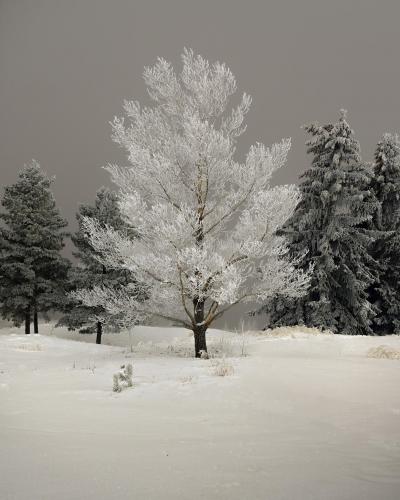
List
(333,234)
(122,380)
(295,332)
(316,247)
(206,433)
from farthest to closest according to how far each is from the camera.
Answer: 1. (316,247)
2. (333,234)
3. (295,332)
4. (122,380)
5. (206,433)

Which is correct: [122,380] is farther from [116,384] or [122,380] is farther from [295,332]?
[295,332]

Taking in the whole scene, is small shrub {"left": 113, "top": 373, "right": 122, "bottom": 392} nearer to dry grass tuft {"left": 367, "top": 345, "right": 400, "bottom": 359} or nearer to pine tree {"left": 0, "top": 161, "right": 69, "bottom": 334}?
dry grass tuft {"left": 367, "top": 345, "right": 400, "bottom": 359}

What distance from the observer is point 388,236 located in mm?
21578

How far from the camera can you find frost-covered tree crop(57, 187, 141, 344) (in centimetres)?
2242

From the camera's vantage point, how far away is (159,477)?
3.36 m

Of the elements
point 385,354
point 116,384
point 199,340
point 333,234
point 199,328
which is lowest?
point 116,384

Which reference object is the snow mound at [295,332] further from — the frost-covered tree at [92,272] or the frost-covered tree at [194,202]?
the frost-covered tree at [92,272]

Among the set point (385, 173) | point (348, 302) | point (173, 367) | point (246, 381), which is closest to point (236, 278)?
point (173, 367)

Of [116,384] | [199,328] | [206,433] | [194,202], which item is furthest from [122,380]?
[194,202]

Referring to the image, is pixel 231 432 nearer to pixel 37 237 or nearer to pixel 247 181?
pixel 247 181

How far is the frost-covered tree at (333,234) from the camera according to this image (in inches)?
774

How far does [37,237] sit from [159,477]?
2174cm

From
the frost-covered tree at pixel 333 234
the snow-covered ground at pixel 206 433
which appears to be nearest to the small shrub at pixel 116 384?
the snow-covered ground at pixel 206 433

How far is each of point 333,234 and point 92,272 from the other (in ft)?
38.4
